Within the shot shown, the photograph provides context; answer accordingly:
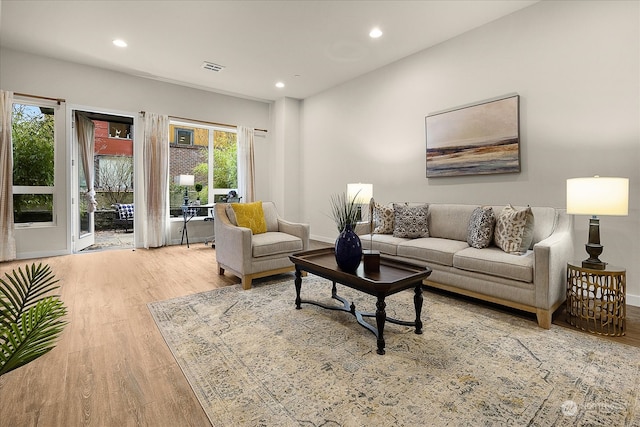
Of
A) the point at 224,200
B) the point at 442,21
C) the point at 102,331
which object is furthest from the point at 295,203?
the point at 102,331

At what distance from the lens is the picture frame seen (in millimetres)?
3486

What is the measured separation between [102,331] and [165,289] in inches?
39.0

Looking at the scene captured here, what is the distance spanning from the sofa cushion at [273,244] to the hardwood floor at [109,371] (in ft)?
1.84

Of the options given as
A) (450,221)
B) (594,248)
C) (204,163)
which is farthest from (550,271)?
(204,163)

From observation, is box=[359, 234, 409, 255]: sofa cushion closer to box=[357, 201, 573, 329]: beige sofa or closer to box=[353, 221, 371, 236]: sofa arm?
box=[357, 201, 573, 329]: beige sofa

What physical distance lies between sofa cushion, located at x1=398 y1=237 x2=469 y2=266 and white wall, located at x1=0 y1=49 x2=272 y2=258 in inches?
180

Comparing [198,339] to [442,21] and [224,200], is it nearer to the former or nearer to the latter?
[442,21]

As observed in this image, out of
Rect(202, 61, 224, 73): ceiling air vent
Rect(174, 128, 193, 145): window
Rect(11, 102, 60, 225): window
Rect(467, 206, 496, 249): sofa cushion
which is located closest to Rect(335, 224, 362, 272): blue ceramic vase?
Rect(467, 206, 496, 249): sofa cushion

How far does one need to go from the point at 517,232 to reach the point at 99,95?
20.0 ft

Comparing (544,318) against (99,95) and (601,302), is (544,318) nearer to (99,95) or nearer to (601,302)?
(601,302)

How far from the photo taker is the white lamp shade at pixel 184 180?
5.83 meters

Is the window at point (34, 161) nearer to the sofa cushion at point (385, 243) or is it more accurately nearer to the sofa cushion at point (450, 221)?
the sofa cushion at point (385, 243)

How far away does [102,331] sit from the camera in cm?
238

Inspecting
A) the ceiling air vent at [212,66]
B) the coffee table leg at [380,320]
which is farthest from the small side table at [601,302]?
the ceiling air vent at [212,66]
